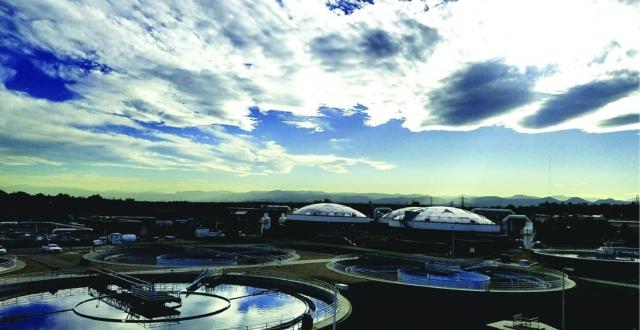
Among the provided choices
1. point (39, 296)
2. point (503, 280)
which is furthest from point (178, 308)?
point (503, 280)

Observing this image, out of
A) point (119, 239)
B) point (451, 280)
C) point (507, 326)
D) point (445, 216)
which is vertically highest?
point (445, 216)

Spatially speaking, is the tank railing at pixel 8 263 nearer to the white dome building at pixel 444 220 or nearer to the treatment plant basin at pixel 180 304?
the treatment plant basin at pixel 180 304

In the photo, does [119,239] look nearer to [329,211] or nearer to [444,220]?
[329,211]

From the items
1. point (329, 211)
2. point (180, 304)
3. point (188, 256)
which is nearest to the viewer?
point (180, 304)

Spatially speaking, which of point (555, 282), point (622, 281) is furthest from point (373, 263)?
point (622, 281)

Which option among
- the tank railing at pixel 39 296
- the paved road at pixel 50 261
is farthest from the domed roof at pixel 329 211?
the tank railing at pixel 39 296

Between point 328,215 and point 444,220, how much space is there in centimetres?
3110

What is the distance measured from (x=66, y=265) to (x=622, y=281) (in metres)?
75.5

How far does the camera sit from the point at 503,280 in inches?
2458

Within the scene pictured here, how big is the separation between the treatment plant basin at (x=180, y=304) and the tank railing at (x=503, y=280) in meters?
11.2

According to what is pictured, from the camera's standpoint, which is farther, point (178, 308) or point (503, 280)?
point (503, 280)

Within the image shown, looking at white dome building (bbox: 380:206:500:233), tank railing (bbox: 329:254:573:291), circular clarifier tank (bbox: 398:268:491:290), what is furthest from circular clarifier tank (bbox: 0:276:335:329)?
white dome building (bbox: 380:206:500:233)

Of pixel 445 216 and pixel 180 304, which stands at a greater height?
pixel 445 216

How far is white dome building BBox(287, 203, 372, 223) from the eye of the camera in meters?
111
